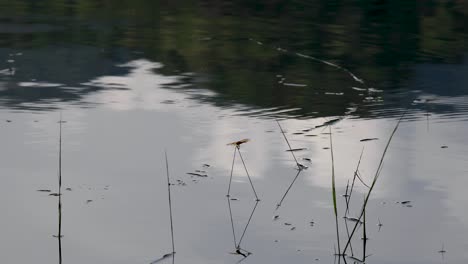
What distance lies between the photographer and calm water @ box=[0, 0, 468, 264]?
12.8 ft

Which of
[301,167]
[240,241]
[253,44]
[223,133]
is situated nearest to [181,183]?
[301,167]

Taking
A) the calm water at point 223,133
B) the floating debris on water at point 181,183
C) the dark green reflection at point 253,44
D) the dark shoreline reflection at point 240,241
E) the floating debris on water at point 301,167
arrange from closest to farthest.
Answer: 1. the dark shoreline reflection at point 240,241
2. the calm water at point 223,133
3. the floating debris on water at point 181,183
4. the floating debris on water at point 301,167
5. the dark green reflection at point 253,44

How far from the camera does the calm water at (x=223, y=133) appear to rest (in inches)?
154

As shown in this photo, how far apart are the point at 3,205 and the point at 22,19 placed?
599 cm

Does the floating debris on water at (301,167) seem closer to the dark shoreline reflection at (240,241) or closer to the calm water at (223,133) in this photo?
the calm water at (223,133)

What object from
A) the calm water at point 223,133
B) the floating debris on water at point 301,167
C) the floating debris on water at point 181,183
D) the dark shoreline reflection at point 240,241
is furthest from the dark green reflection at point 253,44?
the dark shoreline reflection at point 240,241

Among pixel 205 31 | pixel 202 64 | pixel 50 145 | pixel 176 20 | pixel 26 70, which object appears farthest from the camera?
pixel 176 20

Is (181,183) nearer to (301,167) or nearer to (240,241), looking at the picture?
(301,167)

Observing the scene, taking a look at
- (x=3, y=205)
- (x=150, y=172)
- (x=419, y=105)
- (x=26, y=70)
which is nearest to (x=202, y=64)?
(x=26, y=70)

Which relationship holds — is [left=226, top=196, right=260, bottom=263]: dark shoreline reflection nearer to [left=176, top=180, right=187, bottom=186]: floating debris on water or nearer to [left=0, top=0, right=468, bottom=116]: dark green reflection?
[left=176, top=180, right=187, bottom=186]: floating debris on water

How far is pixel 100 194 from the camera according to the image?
14.4 feet

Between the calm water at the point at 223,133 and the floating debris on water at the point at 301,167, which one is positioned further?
the floating debris on water at the point at 301,167

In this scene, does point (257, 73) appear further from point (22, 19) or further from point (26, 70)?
point (22, 19)

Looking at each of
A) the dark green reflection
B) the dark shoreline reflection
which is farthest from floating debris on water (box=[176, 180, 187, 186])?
the dark green reflection
